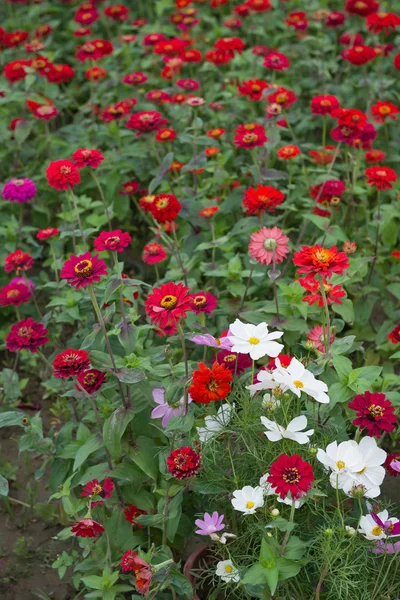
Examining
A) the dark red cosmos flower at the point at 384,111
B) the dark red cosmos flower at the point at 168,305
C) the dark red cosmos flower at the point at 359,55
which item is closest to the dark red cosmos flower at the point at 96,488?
the dark red cosmos flower at the point at 168,305

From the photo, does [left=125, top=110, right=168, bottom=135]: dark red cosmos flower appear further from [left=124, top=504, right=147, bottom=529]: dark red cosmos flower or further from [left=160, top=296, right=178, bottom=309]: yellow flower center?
[left=124, top=504, right=147, bottom=529]: dark red cosmos flower

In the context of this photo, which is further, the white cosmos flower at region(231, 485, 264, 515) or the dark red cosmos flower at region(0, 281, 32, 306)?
the dark red cosmos flower at region(0, 281, 32, 306)

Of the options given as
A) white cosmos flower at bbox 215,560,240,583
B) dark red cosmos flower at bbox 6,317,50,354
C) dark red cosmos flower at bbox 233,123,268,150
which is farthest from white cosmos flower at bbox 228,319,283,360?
dark red cosmos flower at bbox 233,123,268,150

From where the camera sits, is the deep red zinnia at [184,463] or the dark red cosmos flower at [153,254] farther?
the dark red cosmos flower at [153,254]

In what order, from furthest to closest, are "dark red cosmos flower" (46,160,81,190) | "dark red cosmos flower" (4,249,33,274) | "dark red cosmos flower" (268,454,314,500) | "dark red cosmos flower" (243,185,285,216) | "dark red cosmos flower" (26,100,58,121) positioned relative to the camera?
"dark red cosmos flower" (26,100,58,121) → "dark red cosmos flower" (4,249,33,274) → "dark red cosmos flower" (46,160,81,190) → "dark red cosmos flower" (243,185,285,216) → "dark red cosmos flower" (268,454,314,500)

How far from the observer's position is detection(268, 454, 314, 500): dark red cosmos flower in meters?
1.57

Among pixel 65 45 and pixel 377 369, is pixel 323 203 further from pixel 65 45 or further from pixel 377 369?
pixel 65 45

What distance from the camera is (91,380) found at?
203cm

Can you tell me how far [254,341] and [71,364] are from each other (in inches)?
18.5

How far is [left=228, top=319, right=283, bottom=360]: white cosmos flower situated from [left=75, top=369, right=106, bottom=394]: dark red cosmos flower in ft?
1.37

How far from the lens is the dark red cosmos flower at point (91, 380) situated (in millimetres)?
2033

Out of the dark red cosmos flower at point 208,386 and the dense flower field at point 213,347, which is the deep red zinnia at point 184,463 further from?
the dark red cosmos flower at point 208,386

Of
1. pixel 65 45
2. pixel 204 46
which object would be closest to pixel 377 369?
pixel 204 46

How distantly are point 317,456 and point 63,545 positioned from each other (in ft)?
3.62
